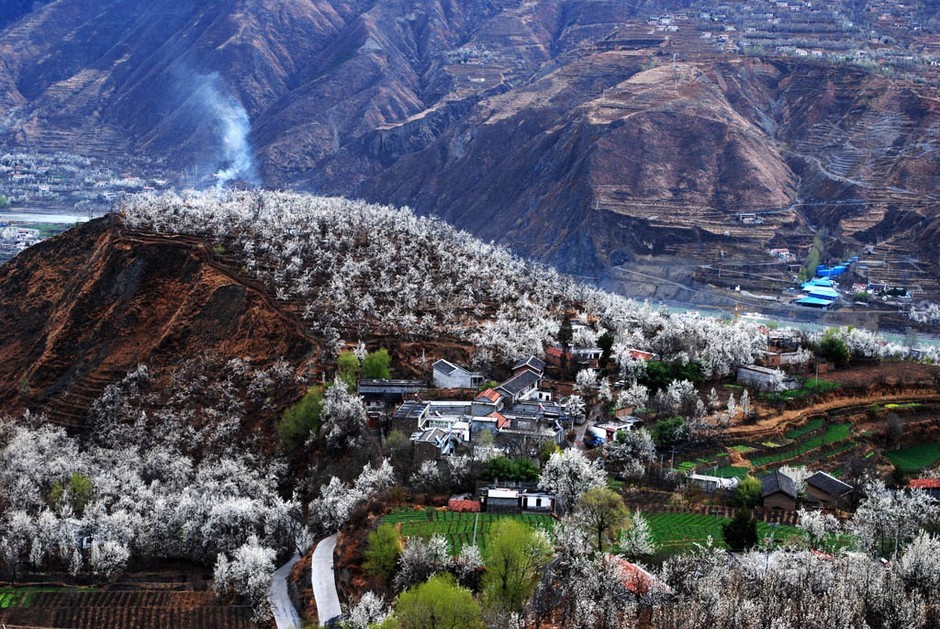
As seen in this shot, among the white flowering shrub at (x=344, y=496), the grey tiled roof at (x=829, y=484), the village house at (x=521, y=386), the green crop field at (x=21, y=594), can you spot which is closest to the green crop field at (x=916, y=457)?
the grey tiled roof at (x=829, y=484)

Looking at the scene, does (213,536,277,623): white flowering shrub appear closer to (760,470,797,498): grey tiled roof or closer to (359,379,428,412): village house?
(359,379,428,412): village house

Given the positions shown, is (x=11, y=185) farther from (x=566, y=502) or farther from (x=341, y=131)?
(x=566, y=502)

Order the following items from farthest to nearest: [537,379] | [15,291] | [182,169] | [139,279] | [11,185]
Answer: [182,169], [11,185], [15,291], [139,279], [537,379]

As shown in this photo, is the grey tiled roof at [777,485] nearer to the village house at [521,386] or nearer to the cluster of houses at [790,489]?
the cluster of houses at [790,489]

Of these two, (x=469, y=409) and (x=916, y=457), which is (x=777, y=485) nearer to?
(x=916, y=457)

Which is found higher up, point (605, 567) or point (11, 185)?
point (605, 567)

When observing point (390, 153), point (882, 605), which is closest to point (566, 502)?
point (882, 605)
